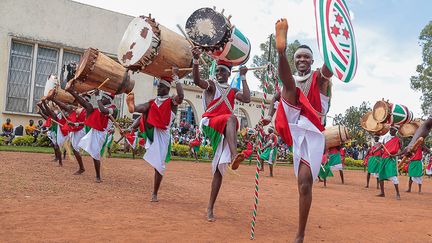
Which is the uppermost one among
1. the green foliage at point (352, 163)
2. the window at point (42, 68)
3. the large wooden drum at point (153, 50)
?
the window at point (42, 68)

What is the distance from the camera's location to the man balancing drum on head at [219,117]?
545 cm

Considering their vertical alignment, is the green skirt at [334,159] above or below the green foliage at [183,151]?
above

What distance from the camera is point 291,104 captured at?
4219 mm

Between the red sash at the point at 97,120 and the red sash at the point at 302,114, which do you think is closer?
the red sash at the point at 302,114

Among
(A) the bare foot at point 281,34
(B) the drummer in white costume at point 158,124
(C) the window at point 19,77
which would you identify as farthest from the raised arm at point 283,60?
(C) the window at point 19,77

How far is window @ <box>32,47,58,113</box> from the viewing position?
21.1m

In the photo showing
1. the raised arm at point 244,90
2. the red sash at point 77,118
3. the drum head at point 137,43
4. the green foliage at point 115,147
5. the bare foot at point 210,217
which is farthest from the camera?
the green foliage at point 115,147

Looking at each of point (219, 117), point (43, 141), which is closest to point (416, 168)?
point (219, 117)

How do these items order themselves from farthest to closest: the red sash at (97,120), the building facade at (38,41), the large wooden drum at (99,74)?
the building facade at (38,41), the red sash at (97,120), the large wooden drum at (99,74)

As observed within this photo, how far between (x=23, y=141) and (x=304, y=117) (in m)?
17.1

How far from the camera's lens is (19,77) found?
67.7ft

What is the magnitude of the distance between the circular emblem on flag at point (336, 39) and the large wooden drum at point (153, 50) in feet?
9.39

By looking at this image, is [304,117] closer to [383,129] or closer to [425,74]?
[383,129]

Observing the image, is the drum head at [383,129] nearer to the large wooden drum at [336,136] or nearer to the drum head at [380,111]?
the drum head at [380,111]
